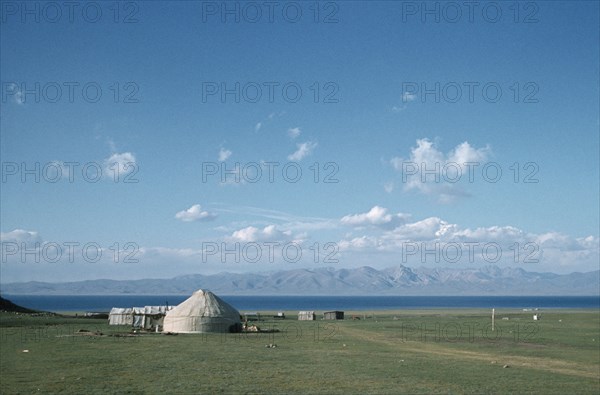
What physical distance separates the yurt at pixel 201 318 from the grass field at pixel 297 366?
33.9 feet

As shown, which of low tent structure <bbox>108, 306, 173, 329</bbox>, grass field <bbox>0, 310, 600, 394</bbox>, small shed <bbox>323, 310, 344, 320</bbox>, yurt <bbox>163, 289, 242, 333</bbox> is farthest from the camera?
small shed <bbox>323, 310, 344, 320</bbox>

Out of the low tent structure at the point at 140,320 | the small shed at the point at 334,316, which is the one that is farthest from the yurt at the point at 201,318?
the small shed at the point at 334,316

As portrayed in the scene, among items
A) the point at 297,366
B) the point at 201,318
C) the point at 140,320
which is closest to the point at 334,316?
the point at 140,320

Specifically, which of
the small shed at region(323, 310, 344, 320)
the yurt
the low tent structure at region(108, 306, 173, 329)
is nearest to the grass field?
the yurt

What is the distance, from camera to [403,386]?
2003 centimetres

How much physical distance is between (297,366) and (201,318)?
26.4 metres

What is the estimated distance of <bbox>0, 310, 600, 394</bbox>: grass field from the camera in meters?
19.7

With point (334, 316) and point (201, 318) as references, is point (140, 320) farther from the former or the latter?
point (334, 316)

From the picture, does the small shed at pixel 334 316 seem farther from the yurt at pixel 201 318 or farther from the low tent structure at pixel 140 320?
the yurt at pixel 201 318

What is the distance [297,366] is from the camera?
2525 centimetres

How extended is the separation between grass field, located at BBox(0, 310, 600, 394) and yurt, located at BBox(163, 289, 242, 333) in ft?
33.9

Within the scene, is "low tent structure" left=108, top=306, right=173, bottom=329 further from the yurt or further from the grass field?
the grass field

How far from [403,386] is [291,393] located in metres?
3.90

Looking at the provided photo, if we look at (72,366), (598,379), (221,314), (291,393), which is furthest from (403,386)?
(221,314)
